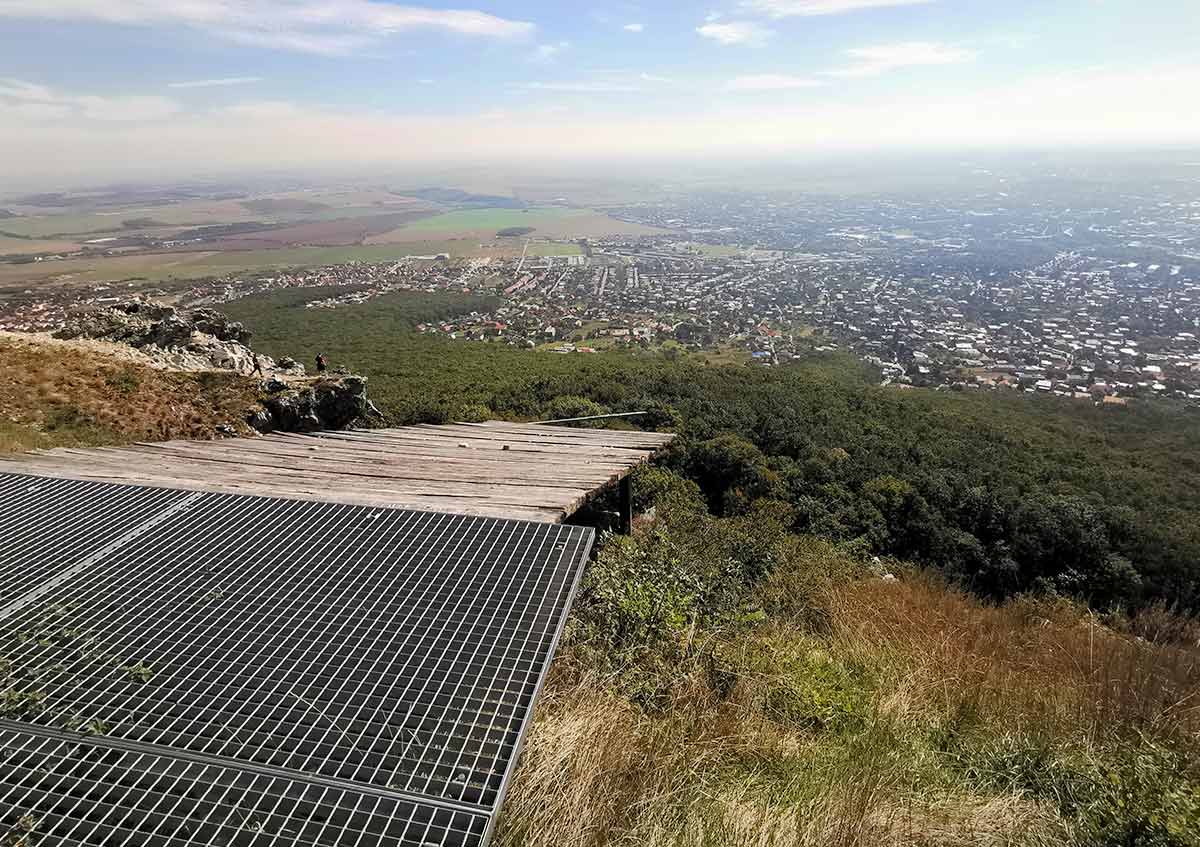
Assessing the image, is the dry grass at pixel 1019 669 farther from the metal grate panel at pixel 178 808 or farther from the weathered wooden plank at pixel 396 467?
the metal grate panel at pixel 178 808

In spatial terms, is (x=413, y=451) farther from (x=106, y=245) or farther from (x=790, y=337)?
(x=106, y=245)

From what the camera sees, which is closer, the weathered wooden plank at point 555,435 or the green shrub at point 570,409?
the weathered wooden plank at point 555,435

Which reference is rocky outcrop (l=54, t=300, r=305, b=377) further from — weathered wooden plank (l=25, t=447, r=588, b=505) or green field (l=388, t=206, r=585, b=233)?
green field (l=388, t=206, r=585, b=233)

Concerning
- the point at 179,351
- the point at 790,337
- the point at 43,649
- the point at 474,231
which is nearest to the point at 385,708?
the point at 43,649

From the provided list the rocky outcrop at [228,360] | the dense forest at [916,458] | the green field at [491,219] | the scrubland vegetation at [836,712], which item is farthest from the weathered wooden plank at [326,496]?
the green field at [491,219]

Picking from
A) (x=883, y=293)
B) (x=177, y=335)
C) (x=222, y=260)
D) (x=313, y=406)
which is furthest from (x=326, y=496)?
(x=222, y=260)

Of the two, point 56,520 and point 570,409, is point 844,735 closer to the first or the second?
point 56,520
